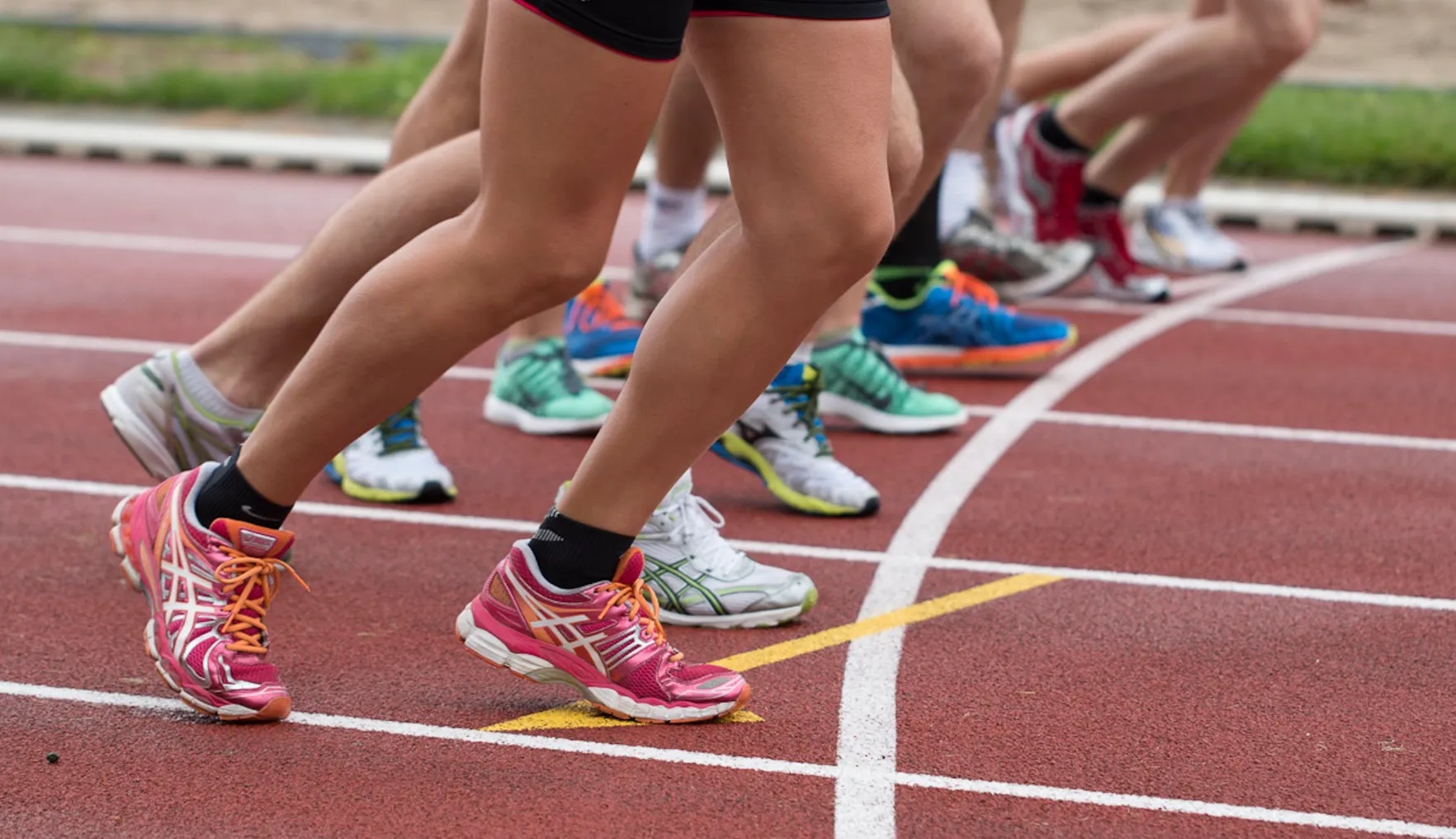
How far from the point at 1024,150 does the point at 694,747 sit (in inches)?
180

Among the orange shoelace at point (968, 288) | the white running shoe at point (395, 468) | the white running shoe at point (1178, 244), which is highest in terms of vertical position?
the white running shoe at point (395, 468)

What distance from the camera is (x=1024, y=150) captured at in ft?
22.6

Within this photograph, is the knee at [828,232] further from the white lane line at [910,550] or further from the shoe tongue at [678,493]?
the shoe tongue at [678,493]

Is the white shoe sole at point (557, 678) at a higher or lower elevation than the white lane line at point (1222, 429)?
higher

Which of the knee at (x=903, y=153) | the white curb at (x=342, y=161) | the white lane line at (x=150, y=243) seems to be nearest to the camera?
the knee at (x=903, y=153)

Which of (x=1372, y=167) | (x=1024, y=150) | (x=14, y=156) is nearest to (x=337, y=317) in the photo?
(x=1024, y=150)

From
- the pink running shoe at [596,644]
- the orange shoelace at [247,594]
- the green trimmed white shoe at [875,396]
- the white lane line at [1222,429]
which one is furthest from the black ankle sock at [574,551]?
the white lane line at [1222,429]

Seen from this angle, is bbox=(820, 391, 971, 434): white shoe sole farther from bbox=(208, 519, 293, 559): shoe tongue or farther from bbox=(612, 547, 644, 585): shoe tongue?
bbox=(208, 519, 293, 559): shoe tongue

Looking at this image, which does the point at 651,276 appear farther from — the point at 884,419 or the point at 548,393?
the point at 884,419

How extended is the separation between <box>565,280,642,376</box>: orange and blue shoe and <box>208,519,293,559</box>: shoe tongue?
2675mm

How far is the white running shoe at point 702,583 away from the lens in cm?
322

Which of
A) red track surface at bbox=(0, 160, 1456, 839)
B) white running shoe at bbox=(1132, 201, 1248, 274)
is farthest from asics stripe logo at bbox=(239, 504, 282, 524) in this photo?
white running shoe at bbox=(1132, 201, 1248, 274)

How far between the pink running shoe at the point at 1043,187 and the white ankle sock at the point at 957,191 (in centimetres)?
37

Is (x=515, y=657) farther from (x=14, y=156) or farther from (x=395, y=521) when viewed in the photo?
(x=14, y=156)
